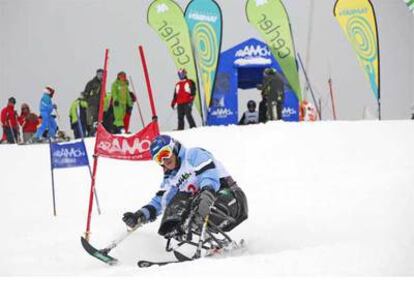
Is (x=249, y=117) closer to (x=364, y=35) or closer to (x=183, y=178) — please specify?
(x=364, y=35)

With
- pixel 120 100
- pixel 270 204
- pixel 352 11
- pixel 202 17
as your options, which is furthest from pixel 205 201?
pixel 202 17

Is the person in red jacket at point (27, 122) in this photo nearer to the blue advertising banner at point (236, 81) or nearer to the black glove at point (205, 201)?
the blue advertising banner at point (236, 81)

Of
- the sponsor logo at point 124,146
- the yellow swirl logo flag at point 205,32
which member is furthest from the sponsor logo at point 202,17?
the sponsor logo at point 124,146

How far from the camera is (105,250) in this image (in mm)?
2920

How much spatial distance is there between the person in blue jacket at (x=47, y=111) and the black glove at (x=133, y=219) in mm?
1194

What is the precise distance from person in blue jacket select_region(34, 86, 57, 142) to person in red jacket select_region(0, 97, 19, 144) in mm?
168

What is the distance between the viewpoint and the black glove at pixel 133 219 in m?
2.96

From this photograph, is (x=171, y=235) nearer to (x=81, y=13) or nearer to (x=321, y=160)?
(x=81, y=13)

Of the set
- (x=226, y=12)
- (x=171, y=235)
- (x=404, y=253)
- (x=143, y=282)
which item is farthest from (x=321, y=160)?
(x=143, y=282)

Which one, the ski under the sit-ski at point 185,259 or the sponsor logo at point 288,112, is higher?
the sponsor logo at point 288,112

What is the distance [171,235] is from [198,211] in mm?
214

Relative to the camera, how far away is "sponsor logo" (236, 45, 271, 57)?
6.67 m

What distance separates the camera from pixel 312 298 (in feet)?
5.52

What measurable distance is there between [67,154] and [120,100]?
1358 mm
